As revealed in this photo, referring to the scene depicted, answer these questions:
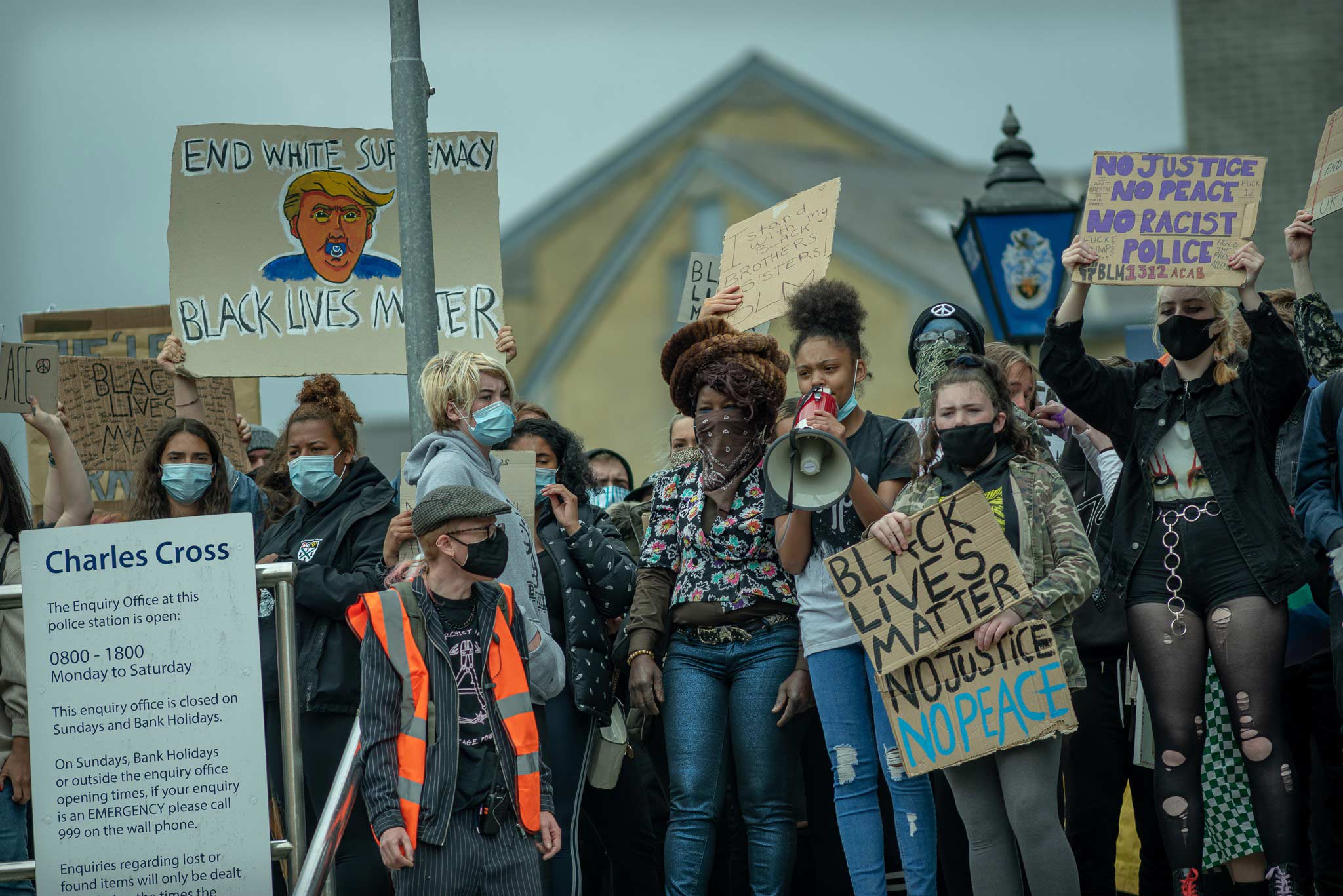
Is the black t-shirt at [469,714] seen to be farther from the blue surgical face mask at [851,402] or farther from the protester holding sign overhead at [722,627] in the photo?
the blue surgical face mask at [851,402]

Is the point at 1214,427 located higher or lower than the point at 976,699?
higher

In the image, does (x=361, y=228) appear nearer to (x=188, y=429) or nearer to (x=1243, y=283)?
(x=188, y=429)

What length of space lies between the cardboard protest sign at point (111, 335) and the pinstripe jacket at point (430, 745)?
12.1 ft

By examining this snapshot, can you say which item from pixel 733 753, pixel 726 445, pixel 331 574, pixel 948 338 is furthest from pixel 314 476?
pixel 948 338

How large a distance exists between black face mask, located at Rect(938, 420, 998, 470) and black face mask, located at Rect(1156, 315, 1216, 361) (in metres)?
0.68

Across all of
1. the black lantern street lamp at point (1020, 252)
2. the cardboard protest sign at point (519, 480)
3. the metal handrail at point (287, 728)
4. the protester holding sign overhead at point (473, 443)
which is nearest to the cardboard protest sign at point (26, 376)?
the metal handrail at point (287, 728)

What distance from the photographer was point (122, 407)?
7121 millimetres

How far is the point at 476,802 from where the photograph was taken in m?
4.48

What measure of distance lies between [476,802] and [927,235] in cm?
2634

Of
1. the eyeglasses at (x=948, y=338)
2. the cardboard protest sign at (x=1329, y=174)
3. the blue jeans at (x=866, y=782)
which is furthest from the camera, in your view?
the eyeglasses at (x=948, y=338)

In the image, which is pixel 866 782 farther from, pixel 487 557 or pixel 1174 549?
pixel 487 557

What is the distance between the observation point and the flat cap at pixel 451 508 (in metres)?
4.61

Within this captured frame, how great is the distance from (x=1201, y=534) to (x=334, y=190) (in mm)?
3967

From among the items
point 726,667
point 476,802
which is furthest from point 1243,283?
point 476,802
